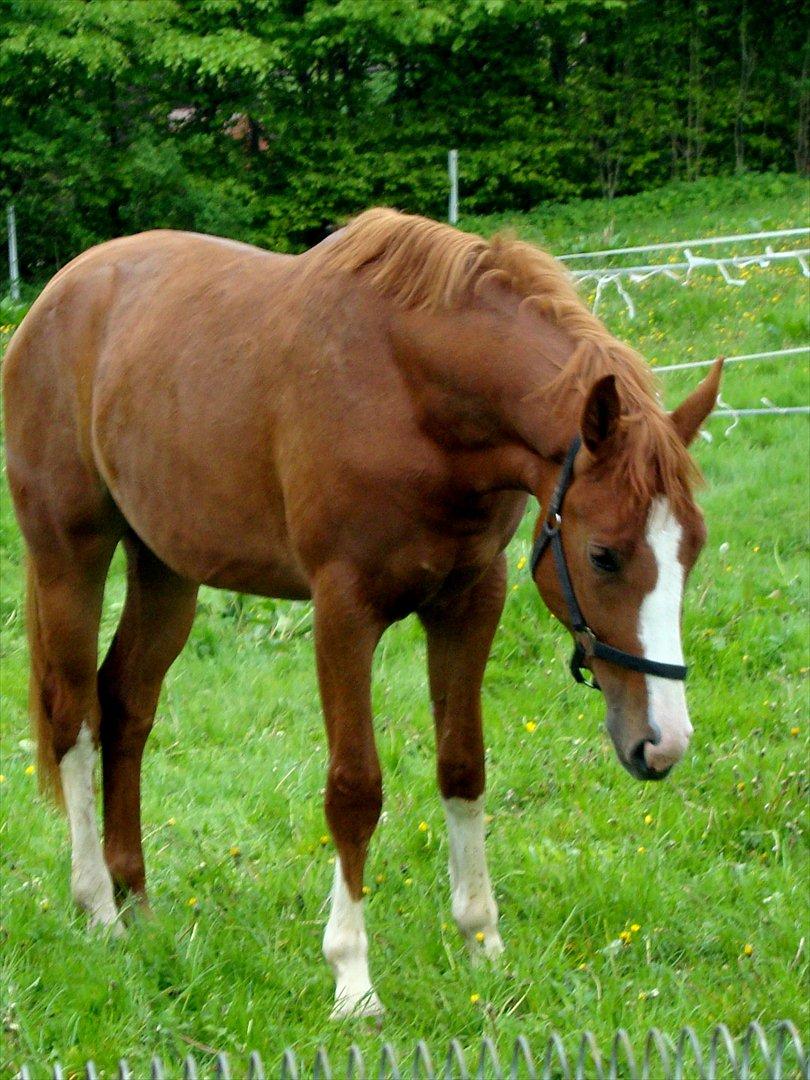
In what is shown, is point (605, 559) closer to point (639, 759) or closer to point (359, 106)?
point (639, 759)

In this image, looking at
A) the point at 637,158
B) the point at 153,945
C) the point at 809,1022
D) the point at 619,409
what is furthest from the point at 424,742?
the point at 637,158

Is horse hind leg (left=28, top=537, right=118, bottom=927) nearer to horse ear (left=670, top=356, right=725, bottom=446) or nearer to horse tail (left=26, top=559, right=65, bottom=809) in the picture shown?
horse tail (left=26, top=559, right=65, bottom=809)

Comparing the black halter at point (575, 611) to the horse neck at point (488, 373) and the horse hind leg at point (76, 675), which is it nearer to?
the horse neck at point (488, 373)

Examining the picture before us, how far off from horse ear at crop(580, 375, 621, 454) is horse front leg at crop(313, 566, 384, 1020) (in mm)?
754

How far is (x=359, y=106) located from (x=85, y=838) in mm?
18026

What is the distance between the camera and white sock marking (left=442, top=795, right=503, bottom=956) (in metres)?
3.79

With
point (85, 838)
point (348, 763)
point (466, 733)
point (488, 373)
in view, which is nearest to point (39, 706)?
point (85, 838)

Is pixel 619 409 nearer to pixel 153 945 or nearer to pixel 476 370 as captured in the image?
pixel 476 370

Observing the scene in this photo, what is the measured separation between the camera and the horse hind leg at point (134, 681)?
13.8 feet

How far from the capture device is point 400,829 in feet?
14.7

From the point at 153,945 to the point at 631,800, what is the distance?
181 cm

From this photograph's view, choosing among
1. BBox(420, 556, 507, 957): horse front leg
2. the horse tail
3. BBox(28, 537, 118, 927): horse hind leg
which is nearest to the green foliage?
the horse tail

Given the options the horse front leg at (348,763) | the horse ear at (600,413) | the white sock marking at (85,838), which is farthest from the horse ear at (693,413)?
the white sock marking at (85,838)

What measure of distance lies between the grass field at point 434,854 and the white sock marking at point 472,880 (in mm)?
75
